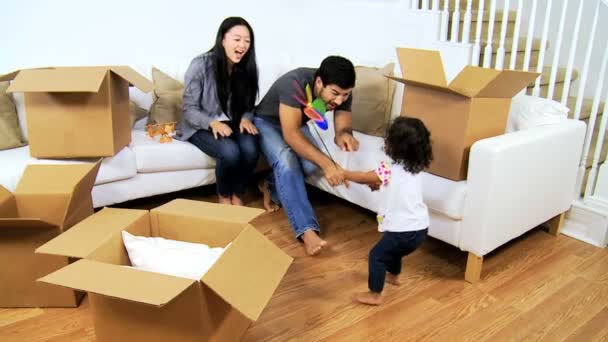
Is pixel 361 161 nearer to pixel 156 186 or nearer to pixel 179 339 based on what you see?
pixel 156 186

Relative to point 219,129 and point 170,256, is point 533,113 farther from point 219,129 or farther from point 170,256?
point 170,256

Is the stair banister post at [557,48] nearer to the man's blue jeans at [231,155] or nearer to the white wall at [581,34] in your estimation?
the white wall at [581,34]

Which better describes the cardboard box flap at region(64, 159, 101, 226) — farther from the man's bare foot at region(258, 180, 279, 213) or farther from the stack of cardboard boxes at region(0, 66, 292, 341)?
the man's bare foot at region(258, 180, 279, 213)

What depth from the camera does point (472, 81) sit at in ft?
6.11

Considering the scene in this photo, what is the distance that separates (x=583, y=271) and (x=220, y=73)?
1.84 metres

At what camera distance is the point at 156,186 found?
239 centimetres

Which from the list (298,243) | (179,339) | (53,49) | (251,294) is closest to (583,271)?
(298,243)

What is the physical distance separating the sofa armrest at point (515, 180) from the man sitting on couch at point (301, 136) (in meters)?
0.54

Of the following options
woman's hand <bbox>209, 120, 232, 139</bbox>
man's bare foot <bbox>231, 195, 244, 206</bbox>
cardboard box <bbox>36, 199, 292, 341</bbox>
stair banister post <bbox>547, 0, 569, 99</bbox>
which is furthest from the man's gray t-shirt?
stair banister post <bbox>547, 0, 569, 99</bbox>

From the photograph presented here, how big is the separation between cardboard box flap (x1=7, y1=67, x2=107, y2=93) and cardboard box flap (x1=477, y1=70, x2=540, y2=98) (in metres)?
1.50

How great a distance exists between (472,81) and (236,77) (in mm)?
1136

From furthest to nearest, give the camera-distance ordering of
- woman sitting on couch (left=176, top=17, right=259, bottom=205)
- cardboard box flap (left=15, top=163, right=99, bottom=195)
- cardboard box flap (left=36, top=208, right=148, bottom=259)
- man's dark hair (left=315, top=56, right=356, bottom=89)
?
woman sitting on couch (left=176, top=17, right=259, bottom=205)
man's dark hair (left=315, top=56, right=356, bottom=89)
cardboard box flap (left=15, top=163, right=99, bottom=195)
cardboard box flap (left=36, top=208, right=148, bottom=259)

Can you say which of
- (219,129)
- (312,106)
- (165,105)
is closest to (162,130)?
(165,105)

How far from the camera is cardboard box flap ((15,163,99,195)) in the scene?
1.74m
